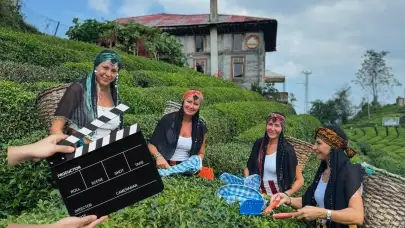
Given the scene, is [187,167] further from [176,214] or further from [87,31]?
[87,31]

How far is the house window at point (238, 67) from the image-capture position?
3803 cm

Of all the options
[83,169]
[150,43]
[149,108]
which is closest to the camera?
[83,169]

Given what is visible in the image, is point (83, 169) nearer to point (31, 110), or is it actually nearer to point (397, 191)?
point (397, 191)

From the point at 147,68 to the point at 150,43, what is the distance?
7325 mm

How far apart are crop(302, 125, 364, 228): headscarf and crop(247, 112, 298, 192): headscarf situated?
1073 mm

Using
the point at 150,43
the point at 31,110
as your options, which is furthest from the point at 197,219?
the point at 150,43

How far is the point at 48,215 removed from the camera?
353cm

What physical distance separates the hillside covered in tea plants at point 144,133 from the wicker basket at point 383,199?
0.70 meters

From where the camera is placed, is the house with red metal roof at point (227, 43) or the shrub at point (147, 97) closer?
the shrub at point (147, 97)

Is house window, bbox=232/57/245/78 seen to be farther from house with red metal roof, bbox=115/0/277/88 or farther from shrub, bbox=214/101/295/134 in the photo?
shrub, bbox=214/101/295/134

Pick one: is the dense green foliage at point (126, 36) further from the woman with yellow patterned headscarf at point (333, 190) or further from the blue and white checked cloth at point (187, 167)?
the woman with yellow patterned headscarf at point (333, 190)

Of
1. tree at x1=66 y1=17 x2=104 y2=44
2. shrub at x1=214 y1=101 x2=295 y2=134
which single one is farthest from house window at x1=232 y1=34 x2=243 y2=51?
shrub at x1=214 y1=101 x2=295 y2=134

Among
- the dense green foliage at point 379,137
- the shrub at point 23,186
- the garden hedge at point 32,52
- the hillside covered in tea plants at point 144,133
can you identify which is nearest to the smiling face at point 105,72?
the hillside covered in tea plants at point 144,133

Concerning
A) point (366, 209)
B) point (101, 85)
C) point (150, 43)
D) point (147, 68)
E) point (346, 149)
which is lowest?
point (366, 209)
